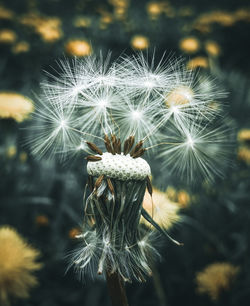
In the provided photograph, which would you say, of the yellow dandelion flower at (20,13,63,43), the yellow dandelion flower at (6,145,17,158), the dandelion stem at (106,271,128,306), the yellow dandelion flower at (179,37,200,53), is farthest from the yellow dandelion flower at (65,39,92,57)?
the dandelion stem at (106,271,128,306)

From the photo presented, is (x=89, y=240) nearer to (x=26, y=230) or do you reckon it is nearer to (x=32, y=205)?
(x=26, y=230)

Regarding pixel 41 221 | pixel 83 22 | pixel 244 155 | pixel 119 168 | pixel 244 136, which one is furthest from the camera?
pixel 83 22

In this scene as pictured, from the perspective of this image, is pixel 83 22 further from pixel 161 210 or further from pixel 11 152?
pixel 161 210

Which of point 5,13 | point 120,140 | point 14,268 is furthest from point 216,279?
point 5,13

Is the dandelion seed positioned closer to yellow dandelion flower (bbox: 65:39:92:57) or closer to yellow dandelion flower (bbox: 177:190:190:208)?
yellow dandelion flower (bbox: 177:190:190:208)

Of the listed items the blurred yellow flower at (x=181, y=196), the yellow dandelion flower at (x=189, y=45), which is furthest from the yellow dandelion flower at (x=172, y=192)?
the yellow dandelion flower at (x=189, y=45)

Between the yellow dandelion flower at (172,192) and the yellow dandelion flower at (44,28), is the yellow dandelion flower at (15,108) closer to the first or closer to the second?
the yellow dandelion flower at (172,192)

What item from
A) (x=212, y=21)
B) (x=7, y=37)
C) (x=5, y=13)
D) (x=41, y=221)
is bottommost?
(x=41, y=221)
